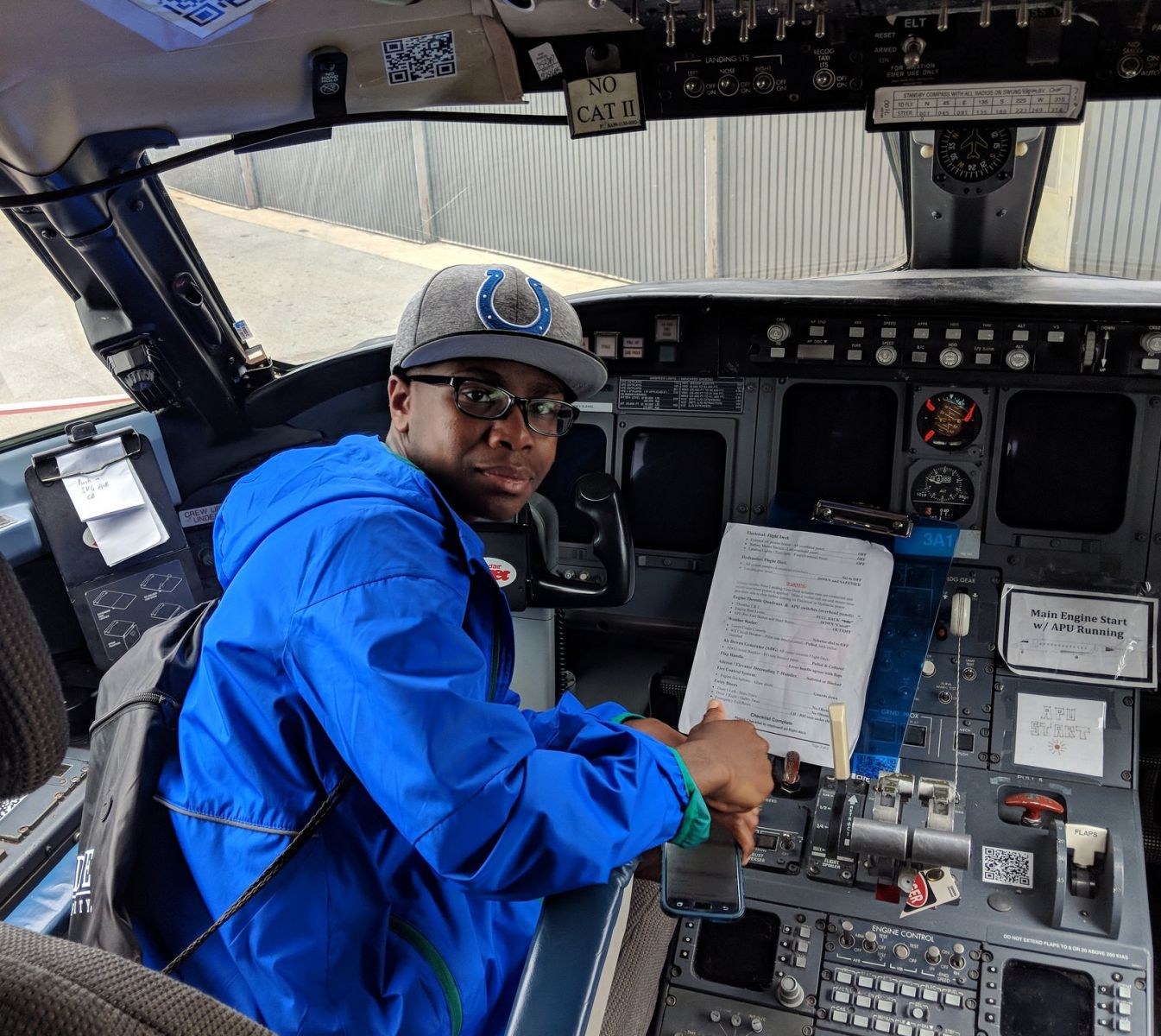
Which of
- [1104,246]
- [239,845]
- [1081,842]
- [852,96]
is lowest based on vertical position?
[1081,842]

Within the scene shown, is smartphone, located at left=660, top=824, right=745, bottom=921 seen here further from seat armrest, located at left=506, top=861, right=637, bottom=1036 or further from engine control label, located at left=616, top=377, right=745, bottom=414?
engine control label, located at left=616, top=377, right=745, bottom=414

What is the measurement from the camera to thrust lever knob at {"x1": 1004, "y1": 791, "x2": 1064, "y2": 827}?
6.55ft

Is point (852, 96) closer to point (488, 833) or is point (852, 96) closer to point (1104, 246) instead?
point (1104, 246)

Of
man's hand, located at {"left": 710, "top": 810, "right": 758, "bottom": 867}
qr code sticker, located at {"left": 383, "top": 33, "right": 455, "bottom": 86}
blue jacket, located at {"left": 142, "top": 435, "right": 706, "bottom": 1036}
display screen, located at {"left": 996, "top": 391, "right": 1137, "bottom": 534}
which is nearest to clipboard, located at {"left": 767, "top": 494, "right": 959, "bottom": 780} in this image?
display screen, located at {"left": 996, "top": 391, "right": 1137, "bottom": 534}

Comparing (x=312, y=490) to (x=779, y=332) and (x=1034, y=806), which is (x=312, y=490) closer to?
(x=779, y=332)

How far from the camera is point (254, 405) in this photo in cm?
279

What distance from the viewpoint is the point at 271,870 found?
1.15 m

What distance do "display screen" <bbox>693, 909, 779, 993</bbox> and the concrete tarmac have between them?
1.43 meters

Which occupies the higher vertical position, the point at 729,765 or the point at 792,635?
the point at 729,765

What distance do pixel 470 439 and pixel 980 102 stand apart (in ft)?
Answer: 3.37

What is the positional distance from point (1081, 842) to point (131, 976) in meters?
1.85

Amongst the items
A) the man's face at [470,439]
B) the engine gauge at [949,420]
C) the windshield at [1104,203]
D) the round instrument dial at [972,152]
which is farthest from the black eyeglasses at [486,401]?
the windshield at [1104,203]

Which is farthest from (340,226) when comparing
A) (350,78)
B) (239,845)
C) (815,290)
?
(239,845)

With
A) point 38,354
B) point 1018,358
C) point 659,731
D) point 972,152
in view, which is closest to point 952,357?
point 1018,358
